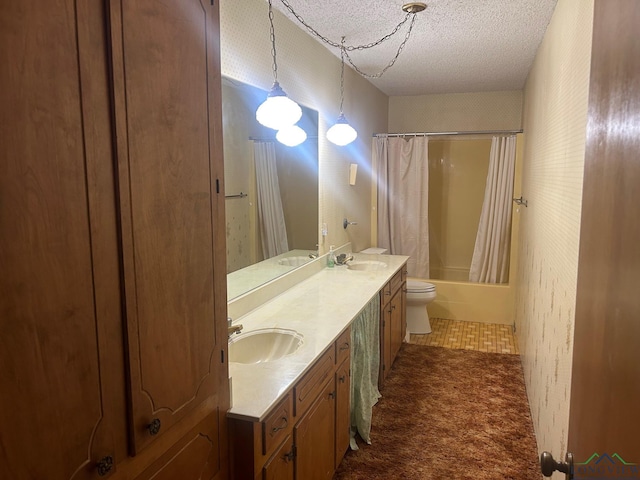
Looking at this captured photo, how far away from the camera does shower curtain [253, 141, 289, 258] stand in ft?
8.70

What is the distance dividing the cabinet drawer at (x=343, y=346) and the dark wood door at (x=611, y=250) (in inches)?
46.9

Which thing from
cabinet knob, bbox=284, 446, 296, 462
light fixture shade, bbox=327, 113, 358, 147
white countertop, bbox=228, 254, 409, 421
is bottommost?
cabinet knob, bbox=284, 446, 296, 462

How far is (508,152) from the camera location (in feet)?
15.0

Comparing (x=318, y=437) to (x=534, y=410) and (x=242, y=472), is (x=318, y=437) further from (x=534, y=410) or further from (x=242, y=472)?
(x=534, y=410)

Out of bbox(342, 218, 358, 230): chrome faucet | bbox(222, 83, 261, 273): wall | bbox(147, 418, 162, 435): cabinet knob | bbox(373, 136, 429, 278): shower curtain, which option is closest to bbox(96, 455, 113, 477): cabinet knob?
bbox(147, 418, 162, 435): cabinet knob

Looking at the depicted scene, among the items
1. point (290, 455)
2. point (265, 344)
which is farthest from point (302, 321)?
point (290, 455)

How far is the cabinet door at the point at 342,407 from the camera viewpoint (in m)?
2.17

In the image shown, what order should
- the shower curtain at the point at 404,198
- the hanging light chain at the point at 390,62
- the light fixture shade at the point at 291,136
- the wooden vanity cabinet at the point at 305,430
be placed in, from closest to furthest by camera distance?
1. the wooden vanity cabinet at the point at 305,430
2. the light fixture shade at the point at 291,136
3. the hanging light chain at the point at 390,62
4. the shower curtain at the point at 404,198

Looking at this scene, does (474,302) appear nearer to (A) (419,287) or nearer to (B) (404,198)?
(A) (419,287)

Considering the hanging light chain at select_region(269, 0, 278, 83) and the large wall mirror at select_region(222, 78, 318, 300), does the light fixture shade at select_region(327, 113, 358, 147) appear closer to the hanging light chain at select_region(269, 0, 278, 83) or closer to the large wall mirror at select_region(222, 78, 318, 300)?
the large wall mirror at select_region(222, 78, 318, 300)

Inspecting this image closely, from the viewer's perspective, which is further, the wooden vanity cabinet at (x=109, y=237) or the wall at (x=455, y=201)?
the wall at (x=455, y=201)

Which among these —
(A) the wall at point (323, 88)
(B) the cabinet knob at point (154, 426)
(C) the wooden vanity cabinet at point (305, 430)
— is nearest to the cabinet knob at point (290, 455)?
(C) the wooden vanity cabinet at point (305, 430)

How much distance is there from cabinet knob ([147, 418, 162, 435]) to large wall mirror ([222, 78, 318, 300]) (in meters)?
1.18

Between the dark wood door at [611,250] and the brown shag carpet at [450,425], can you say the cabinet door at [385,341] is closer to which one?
the brown shag carpet at [450,425]
